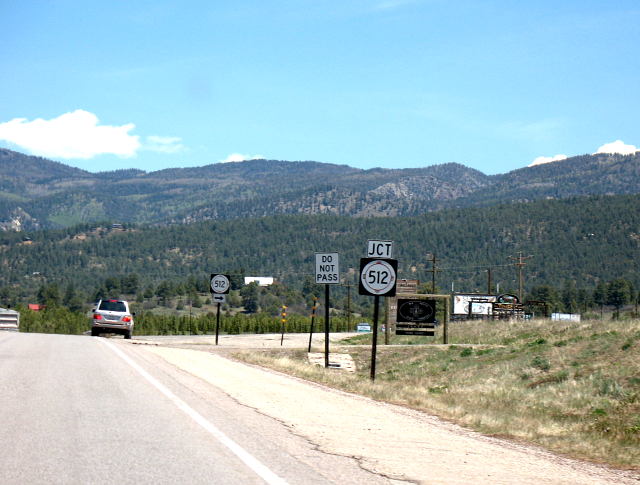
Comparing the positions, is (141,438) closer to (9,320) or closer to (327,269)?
(327,269)

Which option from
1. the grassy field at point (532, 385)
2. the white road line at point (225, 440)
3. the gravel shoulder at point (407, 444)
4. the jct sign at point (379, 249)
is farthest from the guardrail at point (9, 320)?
the gravel shoulder at point (407, 444)

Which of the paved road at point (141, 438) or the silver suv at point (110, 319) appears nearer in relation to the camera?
the paved road at point (141, 438)

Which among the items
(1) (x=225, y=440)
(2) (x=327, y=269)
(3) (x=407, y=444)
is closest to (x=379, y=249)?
(2) (x=327, y=269)

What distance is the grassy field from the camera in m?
12.8

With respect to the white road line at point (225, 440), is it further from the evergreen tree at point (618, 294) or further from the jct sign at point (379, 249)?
the evergreen tree at point (618, 294)

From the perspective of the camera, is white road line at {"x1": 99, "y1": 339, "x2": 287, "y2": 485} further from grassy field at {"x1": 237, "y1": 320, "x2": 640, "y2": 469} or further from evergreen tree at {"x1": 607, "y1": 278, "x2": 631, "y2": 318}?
evergreen tree at {"x1": 607, "y1": 278, "x2": 631, "y2": 318}

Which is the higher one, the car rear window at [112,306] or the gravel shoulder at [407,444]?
the car rear window at [112,306]

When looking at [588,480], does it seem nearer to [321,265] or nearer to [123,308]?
[321,265]

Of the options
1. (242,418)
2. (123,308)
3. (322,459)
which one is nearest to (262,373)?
(242,418)

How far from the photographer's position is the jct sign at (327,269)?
24500 mm

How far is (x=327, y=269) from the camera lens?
24.7 metres

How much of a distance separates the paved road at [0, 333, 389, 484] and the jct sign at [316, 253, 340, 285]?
27.7ft

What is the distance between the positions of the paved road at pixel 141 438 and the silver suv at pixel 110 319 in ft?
68.5

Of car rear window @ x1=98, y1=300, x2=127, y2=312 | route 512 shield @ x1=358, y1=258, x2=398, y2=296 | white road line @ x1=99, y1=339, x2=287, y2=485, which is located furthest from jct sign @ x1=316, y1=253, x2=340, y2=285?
car rear window @ x1=98, y1=300, x2=127, y2=312
